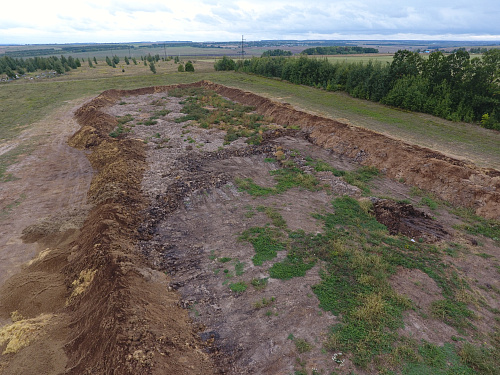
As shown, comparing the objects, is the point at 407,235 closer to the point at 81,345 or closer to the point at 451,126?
the point at 81,345

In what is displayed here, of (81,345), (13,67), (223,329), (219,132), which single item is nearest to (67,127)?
(219,132)

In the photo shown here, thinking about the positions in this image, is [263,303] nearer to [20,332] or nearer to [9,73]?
[20,332]

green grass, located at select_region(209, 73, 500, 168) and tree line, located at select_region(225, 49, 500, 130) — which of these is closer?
green grass, located at select_region(209, 73, 500, 168)

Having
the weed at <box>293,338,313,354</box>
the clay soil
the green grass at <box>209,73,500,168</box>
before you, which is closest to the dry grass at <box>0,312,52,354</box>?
the clay soil

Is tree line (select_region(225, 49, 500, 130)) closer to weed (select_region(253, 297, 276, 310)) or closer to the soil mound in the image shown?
the soil mound

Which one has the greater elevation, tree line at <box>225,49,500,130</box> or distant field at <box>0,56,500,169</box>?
tree line at <box>225,49,500,130</box>

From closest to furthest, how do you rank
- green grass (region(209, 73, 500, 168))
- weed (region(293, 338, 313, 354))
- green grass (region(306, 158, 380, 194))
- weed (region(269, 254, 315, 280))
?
weed (region(293, 338, 313, 354)) → weed (region(269, 254, 315, 280)) → green grass (region(306, 158, 380, 194)) → green grass (region(209, 73, 500, 168))
